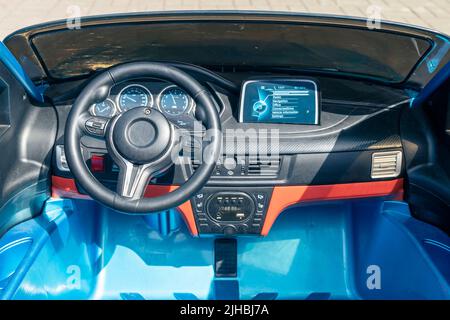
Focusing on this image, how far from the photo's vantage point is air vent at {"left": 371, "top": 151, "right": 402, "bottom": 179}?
3033 millimetres

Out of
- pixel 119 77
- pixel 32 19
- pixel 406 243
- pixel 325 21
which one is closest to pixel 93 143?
pixel 119 77

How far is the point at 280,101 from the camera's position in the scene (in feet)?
9.53

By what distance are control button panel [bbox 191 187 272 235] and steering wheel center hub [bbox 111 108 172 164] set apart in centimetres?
54

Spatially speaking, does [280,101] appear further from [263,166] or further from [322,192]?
[322,192]

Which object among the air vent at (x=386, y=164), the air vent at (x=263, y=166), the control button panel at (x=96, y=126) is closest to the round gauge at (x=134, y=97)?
the control button panel at (x=96, y=126)

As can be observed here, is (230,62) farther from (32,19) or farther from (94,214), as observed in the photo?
(32,19)

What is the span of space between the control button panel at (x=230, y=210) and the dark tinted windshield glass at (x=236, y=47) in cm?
61

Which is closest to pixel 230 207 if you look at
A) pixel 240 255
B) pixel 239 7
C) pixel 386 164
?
pixel 240 255

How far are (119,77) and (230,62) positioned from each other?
791 millimetres

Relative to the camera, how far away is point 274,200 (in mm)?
3064

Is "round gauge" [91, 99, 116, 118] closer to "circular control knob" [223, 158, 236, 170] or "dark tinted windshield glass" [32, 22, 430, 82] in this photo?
"dark tinted windshield glass" [32, 22, 430, 82]

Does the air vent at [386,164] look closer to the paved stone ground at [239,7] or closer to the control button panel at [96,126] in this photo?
the control button panel at [96,126]

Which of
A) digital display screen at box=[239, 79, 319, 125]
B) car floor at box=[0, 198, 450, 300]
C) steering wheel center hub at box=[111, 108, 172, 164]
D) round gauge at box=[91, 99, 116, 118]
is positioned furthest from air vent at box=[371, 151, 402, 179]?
round gauge at box=[91, 99, 116, 118]

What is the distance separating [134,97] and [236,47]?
673 mm
